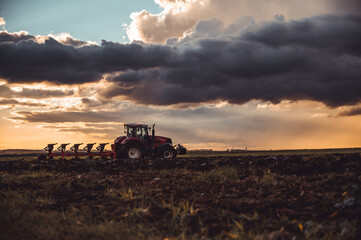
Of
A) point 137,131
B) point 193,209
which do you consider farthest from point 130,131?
point 193,209

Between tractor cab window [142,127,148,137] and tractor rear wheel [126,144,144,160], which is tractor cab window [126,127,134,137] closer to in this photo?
tractor cab window [142,127,148,137]

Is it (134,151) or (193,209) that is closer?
(193,209)

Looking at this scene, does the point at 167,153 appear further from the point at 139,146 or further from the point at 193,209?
the point at 193,209

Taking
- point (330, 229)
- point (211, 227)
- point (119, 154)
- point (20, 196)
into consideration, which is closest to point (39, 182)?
point (20, 196)

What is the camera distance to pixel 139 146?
2195 cm

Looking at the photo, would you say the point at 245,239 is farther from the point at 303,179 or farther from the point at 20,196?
the point at 20,196

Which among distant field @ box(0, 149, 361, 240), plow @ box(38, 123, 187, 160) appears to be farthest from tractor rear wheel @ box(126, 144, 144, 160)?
distant field @ box(0, 149, 361, 240)

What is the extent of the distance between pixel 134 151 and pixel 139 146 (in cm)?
51

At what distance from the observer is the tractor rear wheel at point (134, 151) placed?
71.1 feet

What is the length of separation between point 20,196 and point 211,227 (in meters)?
5.22

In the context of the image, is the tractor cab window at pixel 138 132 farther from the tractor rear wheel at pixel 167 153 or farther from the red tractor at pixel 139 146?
the tractor rear wheel at pixel 167 153

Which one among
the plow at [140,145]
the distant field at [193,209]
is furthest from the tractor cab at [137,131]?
the distant field at [193,209]

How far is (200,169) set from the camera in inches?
486

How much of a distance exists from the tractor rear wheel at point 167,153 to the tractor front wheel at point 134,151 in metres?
1.61
